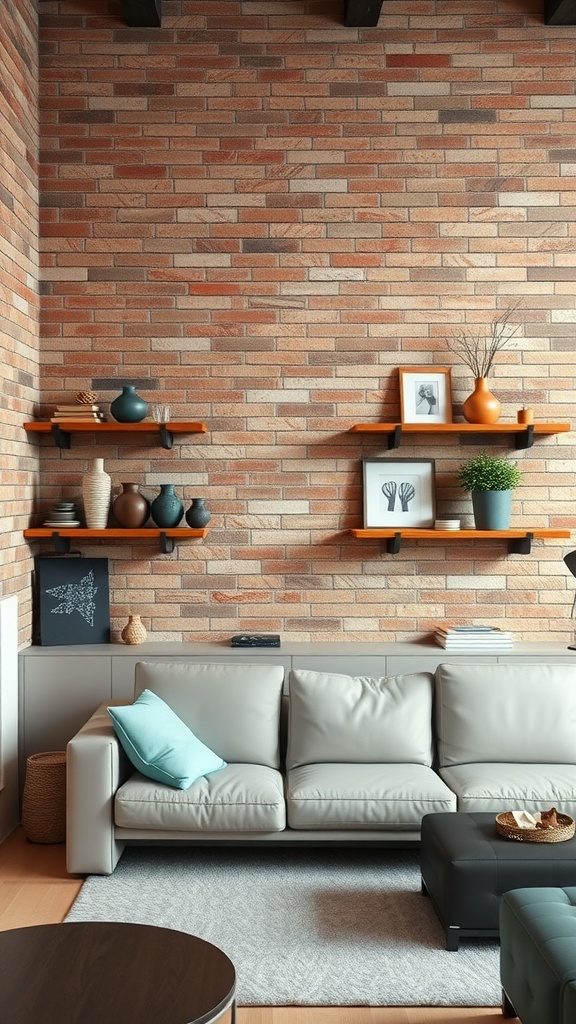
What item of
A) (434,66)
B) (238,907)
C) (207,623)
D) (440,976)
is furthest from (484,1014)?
(434,66)

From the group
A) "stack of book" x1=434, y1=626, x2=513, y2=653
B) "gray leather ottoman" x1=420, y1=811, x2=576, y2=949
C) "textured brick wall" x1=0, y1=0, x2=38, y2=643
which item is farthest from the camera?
"stack of book" x1=434, y1=626, x2=513, y2=653

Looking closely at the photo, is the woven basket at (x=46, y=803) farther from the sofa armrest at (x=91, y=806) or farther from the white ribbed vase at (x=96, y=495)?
the white ribbed vase at (x=96, y=495)

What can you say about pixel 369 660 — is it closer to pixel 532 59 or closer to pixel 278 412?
pixel 278 412

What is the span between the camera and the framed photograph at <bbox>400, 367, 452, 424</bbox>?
4.65 metres

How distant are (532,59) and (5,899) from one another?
447cm

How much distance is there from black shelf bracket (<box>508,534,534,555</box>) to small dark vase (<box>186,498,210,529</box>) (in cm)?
151

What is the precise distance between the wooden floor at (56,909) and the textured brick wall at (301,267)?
1219 mm

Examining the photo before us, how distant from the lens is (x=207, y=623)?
470 cm

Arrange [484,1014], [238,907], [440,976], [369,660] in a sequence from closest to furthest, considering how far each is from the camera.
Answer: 1. [484,1014]
2. [440,976]
3. [238,907]
4. [369,660]

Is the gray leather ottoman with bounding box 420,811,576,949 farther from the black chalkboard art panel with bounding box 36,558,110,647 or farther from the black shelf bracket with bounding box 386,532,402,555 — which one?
the black chalkboard art panel with bounding box 36,558,110,647

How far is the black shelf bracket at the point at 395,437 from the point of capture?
4.49 metres

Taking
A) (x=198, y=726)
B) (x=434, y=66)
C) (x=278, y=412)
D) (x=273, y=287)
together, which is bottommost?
(x=198, y=726)

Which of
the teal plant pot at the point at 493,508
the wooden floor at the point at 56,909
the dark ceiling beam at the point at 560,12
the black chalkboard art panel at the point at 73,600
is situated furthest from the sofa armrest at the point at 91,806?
the dark ceiling beam at the point at 560,12

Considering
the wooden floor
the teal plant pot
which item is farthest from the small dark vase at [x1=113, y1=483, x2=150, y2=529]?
the teal plant pot
